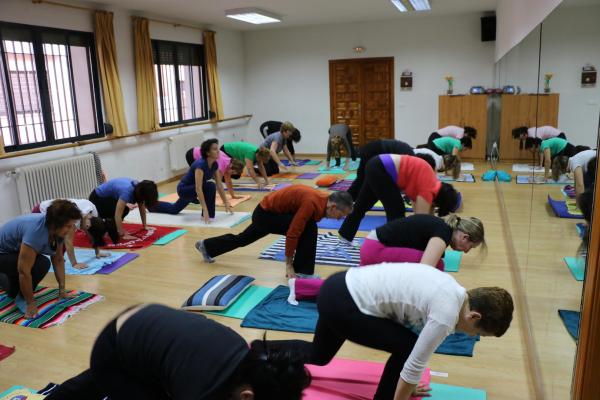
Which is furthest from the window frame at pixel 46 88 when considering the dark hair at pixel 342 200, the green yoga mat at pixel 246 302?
the dark hair at pixel 342 200

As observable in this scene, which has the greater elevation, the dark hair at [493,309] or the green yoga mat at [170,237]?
the dark hair at [493,309]

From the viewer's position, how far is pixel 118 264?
14.1 feet

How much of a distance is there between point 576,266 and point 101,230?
3880 millimetres

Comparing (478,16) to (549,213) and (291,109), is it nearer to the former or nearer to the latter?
(291,109)

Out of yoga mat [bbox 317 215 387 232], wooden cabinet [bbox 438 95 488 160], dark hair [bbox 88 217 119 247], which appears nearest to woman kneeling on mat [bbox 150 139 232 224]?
dark hair [bbox 88 217 119 247]

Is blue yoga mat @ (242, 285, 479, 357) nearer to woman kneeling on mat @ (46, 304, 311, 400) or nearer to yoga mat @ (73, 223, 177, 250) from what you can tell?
woman kneeling on mat @ (46, 304, 311, 400)

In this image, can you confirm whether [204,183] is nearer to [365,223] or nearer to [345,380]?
[365,223]

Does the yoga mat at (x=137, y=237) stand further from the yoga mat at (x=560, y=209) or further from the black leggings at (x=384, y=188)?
the yoga mat at (x=560, y=209)

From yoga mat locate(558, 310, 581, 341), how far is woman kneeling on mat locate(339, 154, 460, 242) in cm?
156

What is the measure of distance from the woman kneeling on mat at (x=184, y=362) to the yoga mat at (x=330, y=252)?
2.68m

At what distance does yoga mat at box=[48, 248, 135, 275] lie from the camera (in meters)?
4.16

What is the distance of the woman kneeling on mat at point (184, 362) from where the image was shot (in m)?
1.35

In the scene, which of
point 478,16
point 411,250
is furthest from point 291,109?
point 411,250

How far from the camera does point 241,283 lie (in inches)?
144
